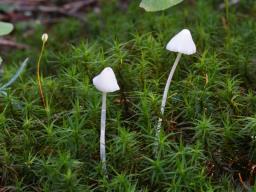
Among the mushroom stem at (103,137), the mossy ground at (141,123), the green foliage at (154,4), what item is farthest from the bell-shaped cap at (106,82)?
the green foliage at (154,4)

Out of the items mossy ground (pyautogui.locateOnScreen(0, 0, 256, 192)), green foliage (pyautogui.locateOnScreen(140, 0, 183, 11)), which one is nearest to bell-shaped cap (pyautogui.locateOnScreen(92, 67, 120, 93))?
mossy ground (pyautogui.locateOnScreen(0, 0, 256, 192))

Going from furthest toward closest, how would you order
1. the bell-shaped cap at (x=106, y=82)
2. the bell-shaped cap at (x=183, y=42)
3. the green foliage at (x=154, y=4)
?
1. the green foliage at (x=154, y=4)
2. the bell-shaped cap at (x=183, y=42)
3. the bell-shaped cap at (x=106, y=82)

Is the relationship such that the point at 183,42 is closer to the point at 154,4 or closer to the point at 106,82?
the point at 106,82

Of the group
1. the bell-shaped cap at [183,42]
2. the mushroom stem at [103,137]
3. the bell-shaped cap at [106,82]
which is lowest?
the mushroom stem at [103,137]

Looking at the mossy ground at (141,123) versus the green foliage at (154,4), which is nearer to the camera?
the mossy ground at (141,123)

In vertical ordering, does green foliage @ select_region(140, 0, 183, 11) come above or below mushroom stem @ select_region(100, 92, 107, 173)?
above

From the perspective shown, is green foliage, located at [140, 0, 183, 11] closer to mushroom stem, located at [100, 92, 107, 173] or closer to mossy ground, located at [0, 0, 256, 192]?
mossy ground, located at [0, 0, 256, 192]

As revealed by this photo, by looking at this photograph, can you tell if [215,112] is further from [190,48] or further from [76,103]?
[76,103]

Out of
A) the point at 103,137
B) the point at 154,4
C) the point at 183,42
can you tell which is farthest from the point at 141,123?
the point at 154,4

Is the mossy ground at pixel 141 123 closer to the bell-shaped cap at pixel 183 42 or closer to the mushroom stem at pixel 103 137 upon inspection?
the mushroom stem at pixel 103 137
